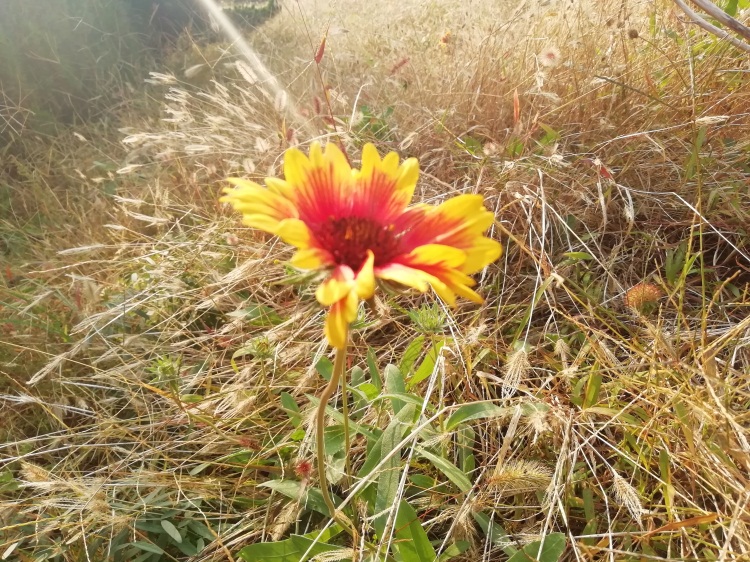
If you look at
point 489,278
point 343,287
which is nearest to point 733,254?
point 489,278

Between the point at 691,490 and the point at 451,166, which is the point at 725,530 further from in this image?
the point at 451,166

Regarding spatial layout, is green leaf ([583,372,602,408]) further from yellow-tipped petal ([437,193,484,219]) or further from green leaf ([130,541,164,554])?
green leaf ([130,541,164,554])

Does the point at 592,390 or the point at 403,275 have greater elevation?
the point at 403,275

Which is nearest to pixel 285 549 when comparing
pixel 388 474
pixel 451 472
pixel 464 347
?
pixel 388 474

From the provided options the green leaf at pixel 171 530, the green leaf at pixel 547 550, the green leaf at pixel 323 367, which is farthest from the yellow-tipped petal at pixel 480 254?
the green leaf at pixel 171 530

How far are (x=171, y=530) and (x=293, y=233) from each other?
2.77ft

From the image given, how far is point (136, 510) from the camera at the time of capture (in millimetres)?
1186

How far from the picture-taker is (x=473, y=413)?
3.63ft

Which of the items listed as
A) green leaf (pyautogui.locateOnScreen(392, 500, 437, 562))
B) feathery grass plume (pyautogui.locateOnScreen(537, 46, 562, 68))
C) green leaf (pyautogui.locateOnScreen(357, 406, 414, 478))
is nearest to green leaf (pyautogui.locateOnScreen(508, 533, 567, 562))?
green leaf (pyautogui.locateOnScreen(392, 500, 437, 562))

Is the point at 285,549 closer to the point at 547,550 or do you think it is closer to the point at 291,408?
the point at 291,408

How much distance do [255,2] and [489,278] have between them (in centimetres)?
469

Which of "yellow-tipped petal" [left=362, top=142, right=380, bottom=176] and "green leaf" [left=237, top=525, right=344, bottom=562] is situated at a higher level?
"yellow-tipped petal" [left=362, top=142, right=380, bottom=176]

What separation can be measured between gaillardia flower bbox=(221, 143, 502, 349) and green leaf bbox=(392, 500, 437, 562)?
508mm

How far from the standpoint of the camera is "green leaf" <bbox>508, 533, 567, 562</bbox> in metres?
0.92
